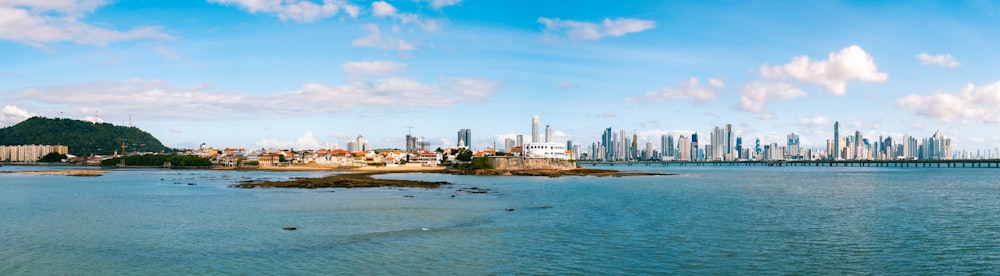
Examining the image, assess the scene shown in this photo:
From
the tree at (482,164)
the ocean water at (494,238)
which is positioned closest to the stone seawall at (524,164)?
the tree at (482,164)

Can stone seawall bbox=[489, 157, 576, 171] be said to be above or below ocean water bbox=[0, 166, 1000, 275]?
above

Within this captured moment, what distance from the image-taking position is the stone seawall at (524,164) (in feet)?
456

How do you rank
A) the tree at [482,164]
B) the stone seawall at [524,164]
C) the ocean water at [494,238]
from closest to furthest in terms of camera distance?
1. the ocean water at [494,238]
2. the tree at [482,164]
3. the stone seawall at [524,164]

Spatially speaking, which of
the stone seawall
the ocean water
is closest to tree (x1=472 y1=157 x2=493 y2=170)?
the stone seawall

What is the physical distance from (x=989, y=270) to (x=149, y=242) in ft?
111

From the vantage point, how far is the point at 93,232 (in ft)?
106

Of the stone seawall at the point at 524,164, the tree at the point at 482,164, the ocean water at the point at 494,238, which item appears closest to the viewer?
the ocean water at the point at 494,238

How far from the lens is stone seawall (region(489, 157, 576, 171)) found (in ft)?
456

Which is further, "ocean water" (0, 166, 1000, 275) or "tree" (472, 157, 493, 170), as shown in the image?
"tree" (472, 157, 493, 170)

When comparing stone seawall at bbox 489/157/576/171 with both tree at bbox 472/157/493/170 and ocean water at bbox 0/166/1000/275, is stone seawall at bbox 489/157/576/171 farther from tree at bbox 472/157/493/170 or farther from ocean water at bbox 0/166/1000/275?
ocean water at bbox 0/166/1000/275

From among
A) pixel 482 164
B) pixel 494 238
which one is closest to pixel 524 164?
pixel 482 164

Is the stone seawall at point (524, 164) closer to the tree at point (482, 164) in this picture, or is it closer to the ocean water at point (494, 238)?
the tree at point (482, 164)

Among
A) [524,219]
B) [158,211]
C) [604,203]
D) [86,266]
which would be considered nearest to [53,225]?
[158,211]

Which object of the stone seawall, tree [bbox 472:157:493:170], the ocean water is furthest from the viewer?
the stone seawall
